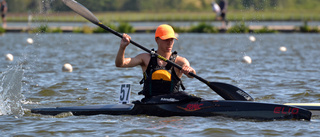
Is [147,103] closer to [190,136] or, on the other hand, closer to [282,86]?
[190,136]

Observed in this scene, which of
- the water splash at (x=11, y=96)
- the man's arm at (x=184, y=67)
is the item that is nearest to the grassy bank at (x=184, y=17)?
the water splash at (x=11, y=96)

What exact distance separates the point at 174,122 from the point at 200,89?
426 cm

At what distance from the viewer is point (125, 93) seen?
8.55 metres

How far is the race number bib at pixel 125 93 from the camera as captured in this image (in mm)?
8377

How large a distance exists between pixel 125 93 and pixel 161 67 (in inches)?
29.5

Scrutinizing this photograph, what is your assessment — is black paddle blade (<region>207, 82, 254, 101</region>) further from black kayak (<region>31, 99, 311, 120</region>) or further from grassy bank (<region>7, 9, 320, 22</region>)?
grassy bank (<region>7, 9, 320, 22</region>)

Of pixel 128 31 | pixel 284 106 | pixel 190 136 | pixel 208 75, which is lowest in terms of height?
pixel 190 136

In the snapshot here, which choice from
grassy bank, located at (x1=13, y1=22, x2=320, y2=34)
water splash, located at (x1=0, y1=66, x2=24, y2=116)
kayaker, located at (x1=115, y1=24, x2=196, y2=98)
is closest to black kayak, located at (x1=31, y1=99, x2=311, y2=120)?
kayaker, located at (x1=115, y1=24, x2=196, y2=98)

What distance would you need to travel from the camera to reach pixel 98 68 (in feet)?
55.6

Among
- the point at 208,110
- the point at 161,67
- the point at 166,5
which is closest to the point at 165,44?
the point at 161,67

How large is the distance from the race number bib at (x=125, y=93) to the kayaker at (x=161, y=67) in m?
0.26

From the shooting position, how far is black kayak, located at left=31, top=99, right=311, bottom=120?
809cm

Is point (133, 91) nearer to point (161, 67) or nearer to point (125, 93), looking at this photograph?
point (125, 93)

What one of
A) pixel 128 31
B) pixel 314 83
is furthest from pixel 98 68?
pixel 128 31
